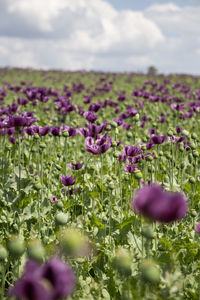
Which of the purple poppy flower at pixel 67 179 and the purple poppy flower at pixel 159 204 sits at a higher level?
the purple poppy flower at pixel 159 204

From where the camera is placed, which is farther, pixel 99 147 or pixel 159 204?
pixel 99 147

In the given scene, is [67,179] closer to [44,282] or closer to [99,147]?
[99,147]

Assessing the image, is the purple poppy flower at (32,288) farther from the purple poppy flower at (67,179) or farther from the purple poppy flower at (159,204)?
the purple poppy flower at (67,179)

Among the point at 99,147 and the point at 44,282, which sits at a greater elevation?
the point at 99,147

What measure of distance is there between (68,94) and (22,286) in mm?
7515

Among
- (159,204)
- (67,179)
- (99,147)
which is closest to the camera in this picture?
(159,204)

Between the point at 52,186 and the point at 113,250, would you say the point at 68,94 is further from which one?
the point at 113,250

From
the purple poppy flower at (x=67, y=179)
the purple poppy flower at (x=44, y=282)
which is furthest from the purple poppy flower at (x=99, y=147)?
the purple poppy flower at (x=44, y=282)

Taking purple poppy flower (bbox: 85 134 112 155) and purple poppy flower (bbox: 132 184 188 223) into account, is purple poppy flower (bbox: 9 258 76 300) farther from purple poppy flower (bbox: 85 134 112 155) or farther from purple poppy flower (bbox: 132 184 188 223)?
purple poppy flower (bbox: 85 134 112 155)

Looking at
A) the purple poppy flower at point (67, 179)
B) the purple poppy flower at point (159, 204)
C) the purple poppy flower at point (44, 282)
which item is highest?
the purple poppy flower at point (159, 204)

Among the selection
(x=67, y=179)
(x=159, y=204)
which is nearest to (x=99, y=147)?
(x=67, y=179)

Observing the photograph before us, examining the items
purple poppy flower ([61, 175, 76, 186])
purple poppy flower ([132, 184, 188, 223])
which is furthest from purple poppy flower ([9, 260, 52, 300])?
purple poppy flower ([61, 175, 76, 186])

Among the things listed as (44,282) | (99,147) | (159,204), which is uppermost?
(159,204)

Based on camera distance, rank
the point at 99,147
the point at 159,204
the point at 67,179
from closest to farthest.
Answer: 1. the point at 159,204
2. the point at 67,179
3. the point at 99,147
